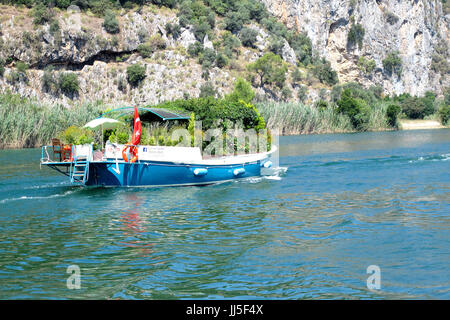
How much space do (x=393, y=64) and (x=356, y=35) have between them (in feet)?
42.1

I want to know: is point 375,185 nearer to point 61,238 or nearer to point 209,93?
point 61,238

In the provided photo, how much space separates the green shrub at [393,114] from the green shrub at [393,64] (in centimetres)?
5249

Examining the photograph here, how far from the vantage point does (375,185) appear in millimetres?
24734

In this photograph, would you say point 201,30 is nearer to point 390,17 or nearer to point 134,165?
point 390,17

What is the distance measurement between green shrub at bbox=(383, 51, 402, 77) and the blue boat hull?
12015 cm

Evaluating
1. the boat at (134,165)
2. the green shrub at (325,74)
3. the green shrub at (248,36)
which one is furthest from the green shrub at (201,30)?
the boat at (134,165)

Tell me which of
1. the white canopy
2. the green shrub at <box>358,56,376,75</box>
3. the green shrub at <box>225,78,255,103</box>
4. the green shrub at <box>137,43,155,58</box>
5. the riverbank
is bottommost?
the white canopy

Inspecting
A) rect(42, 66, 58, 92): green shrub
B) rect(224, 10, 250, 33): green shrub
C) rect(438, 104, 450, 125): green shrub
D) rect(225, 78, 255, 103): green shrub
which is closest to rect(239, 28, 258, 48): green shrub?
rect(224, 10, 250, 33): green shrub

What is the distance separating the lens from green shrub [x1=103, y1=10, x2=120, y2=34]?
97688 millimetres

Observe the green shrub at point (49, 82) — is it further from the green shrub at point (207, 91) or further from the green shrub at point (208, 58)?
the green shrub at point (208, 58)

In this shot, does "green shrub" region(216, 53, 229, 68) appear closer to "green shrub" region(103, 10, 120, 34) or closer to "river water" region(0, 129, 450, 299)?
"green shrub" region(103, 10, 120, 34)

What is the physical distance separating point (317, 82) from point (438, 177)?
9037cm

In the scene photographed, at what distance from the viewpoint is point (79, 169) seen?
2442 centimetres

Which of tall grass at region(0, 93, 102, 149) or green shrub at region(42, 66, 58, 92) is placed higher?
green shrub at region(42, 66, 58, 92)
